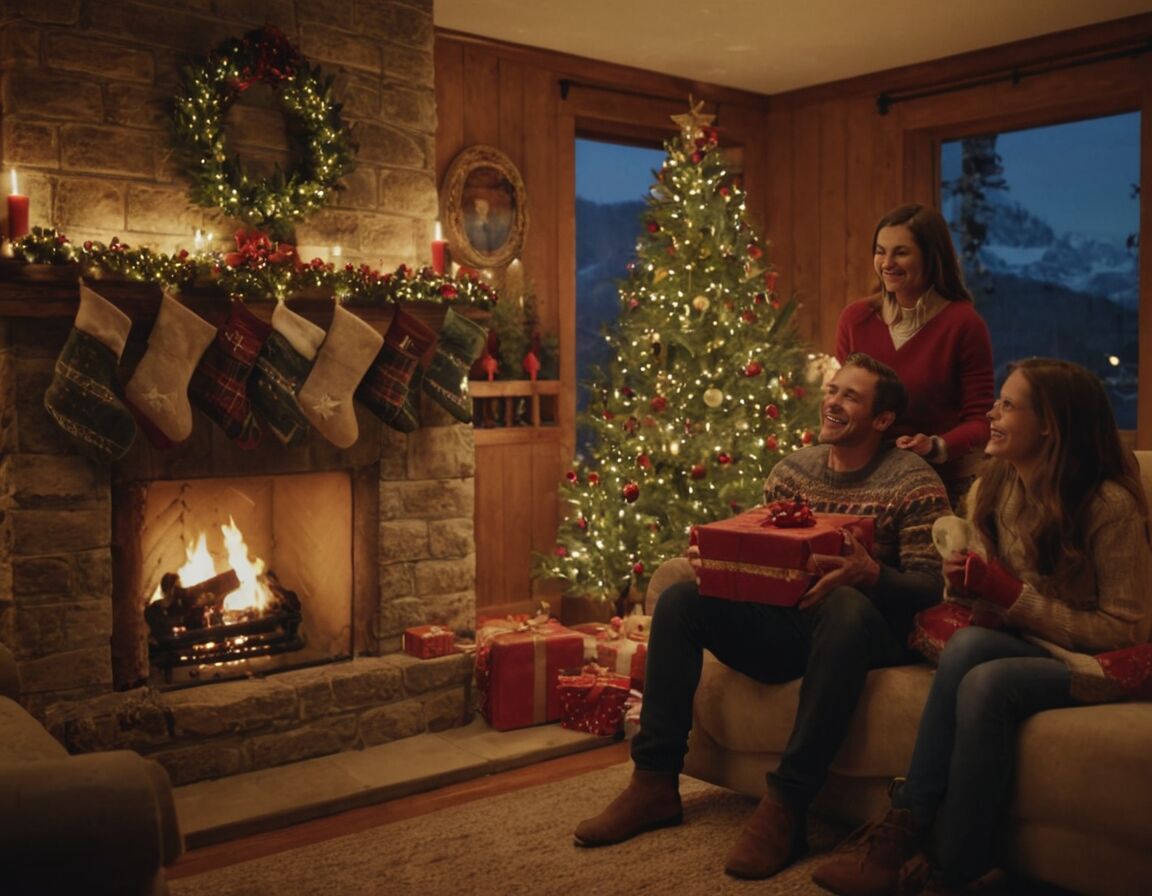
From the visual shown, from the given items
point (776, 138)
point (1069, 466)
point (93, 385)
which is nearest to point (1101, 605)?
point (1069, 466)

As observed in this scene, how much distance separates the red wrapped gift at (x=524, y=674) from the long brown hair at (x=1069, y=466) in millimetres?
1714

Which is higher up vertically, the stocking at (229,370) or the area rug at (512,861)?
the stocking at (229,370)

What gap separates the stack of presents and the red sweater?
1.61 ft

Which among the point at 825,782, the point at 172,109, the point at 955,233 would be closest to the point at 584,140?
the point at 955,233

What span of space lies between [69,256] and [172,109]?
1.80 feet

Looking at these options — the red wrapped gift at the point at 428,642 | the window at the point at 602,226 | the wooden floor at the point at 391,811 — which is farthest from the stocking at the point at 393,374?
the window at the point at 602,226

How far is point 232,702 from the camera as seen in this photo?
3.43 metres

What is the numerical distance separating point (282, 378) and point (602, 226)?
10.9 feet

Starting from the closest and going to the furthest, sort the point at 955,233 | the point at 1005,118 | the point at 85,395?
the point at 85,395
the point at 1005,118
the point at 955,233

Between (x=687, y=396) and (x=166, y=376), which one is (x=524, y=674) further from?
(x=687, y=396)

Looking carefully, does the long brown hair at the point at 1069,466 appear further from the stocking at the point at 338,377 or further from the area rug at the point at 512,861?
the stocking at the point at 338,377

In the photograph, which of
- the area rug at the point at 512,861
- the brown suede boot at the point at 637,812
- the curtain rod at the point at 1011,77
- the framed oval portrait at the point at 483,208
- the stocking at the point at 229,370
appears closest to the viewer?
the area rug at the point at 512,861

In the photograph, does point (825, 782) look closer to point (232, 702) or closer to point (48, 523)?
point (232, 702)

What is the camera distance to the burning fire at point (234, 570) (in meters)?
3.73
